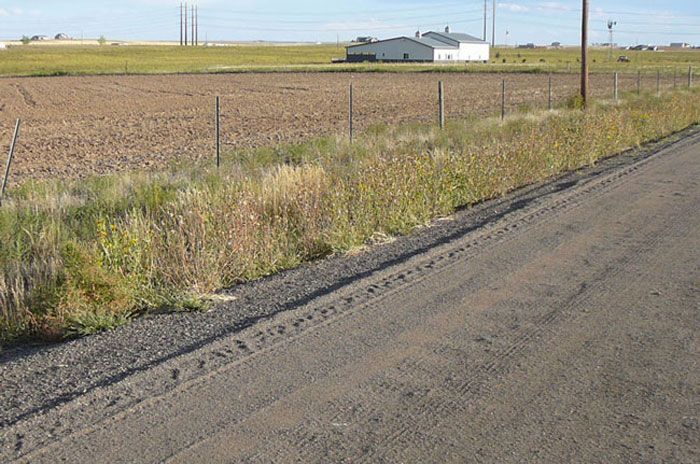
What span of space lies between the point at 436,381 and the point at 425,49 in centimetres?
12382

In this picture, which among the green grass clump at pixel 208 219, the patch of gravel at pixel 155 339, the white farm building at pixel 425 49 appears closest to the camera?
the patch of gravel at pixel 155 339

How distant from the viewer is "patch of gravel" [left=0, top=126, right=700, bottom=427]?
239 inches

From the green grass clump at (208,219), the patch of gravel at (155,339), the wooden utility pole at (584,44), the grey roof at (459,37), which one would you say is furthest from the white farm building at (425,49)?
the patch of gravel at (155,339)

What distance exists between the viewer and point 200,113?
122 feet

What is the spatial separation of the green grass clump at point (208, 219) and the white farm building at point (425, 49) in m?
111

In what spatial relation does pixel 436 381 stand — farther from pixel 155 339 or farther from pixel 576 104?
pixel 576 104

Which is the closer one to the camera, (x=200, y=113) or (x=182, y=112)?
(x=200, y=113)

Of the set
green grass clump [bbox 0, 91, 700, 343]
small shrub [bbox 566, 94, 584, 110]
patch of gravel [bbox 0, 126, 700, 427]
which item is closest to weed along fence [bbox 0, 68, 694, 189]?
small shrub [bbox 566, 94, 584, 110]

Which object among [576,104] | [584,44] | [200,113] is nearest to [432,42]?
[200,113]

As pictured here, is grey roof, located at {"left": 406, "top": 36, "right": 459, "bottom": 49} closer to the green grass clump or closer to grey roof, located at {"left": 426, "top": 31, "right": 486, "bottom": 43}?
grey roof, located at {"left": 426, "top": 31, "right": 486, "bottom": 43}

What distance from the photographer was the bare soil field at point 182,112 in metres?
22.0

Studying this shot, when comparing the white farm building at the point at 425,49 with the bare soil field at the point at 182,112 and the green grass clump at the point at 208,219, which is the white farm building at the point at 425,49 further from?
the green grass clump at the point at 208,219

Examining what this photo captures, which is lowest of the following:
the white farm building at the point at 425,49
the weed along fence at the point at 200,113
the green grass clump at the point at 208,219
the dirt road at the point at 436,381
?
the dirt road at the point at 436,381

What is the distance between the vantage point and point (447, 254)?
10125mm
